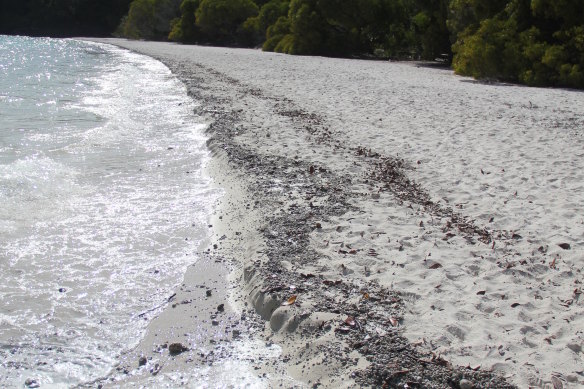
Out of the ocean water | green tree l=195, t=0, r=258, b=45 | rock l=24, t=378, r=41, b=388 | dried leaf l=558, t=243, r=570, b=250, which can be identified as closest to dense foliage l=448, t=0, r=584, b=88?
the ocean water

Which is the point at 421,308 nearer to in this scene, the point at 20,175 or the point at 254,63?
the point at 20,175

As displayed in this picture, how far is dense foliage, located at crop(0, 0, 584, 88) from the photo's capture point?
17.7 meters

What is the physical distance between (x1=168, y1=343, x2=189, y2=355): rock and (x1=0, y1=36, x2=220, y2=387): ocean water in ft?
1.06

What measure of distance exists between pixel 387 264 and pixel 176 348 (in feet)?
6.72

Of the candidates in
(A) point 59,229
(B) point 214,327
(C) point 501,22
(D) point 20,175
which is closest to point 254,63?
(C) point 501,22

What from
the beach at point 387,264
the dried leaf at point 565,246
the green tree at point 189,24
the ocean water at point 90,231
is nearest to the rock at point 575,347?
the beach at point 387,264

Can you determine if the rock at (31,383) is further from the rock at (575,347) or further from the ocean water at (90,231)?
the rock at (575,347)

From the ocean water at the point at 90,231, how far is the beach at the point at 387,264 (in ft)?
1.04

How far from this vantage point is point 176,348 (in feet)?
13.3

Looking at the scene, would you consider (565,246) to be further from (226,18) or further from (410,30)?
(226,18)

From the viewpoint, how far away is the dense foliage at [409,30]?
57.9ft

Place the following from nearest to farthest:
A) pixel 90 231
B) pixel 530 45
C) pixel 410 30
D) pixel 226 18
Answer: pixel 90 231
pixel 530 45
pixel 410 30
pixel 226 18

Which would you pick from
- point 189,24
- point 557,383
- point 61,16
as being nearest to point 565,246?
point 557,383

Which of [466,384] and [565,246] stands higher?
[565,246]
